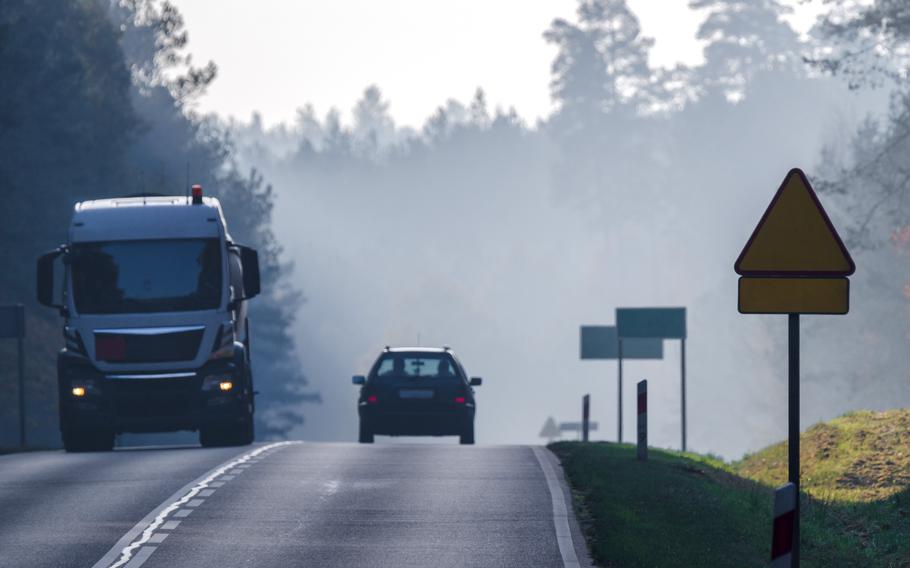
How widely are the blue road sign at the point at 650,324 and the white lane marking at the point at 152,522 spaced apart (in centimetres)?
1422

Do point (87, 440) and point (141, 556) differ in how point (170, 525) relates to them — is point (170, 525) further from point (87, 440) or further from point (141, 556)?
point (87, 440)

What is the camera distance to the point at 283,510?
1831 centimetres

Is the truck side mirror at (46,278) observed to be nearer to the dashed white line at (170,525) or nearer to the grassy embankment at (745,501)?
the grassy embankment at (745,501)

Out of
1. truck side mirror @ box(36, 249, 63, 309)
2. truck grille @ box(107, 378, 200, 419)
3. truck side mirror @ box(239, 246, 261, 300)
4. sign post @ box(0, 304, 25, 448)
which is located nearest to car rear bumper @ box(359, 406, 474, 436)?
truck side mirror @ box(239, 246, 261, 300)

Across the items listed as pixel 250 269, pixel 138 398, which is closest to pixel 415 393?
pixel 250 269

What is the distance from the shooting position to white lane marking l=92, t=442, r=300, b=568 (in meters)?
15.2

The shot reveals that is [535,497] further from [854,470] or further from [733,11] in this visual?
[733,11]

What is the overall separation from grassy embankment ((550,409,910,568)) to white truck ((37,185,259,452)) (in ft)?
16.5

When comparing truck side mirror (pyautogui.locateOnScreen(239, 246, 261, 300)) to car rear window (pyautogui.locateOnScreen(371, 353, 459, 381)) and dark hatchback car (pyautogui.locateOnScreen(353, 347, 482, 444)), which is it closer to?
dark hatchback car (pyautogui.locateOnScreen(353, 347, 482, 444))

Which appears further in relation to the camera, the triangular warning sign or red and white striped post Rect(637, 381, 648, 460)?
red and white striped post Rect(637, 381, 648, 460)

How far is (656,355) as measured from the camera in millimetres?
42062

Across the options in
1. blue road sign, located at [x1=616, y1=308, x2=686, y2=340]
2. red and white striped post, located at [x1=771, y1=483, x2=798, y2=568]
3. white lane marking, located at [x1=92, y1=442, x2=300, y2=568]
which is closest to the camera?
red and white striped post, located at [x1=771, y1=483, x2=798, y2=568]

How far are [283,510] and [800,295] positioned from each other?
679 centimetres

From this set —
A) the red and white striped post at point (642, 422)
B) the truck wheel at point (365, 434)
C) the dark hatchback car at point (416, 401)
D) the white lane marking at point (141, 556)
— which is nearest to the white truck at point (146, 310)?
the dark hatchback car at point (416, 401)
